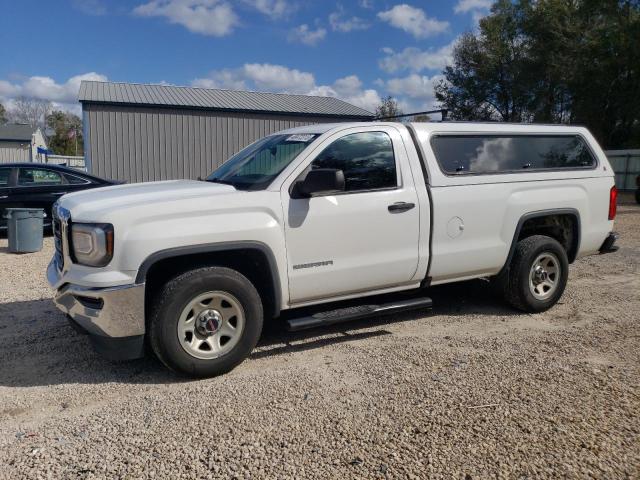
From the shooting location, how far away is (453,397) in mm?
3676

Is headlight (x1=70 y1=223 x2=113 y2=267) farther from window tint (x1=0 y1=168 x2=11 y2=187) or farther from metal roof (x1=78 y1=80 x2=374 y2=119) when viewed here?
metal roof (x1=78 y1=80 x2=374 y2=119)

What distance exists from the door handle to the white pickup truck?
0.01 meters

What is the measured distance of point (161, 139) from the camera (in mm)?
19562

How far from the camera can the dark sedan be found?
33.7 ft

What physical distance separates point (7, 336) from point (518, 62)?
33.7 metres

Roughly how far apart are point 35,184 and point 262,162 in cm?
753

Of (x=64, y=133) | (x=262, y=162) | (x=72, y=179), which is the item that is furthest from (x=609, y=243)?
(x=64, y=133)

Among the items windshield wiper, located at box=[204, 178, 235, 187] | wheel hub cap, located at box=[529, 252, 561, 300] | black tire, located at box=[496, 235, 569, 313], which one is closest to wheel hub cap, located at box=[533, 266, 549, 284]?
wheel hub cap, located at box=[529, 252, 561, 300]

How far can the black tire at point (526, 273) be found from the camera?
219 inches

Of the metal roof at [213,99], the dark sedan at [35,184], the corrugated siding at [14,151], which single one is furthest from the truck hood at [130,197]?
the corrugated siding at [14,151]

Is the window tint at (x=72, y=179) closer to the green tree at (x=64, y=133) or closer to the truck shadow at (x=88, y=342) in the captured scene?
the truck shadow at (x=88, y=342)

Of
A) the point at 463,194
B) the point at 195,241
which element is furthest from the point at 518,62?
the point at 195,241

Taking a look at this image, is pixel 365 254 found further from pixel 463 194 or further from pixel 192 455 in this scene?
pixel 192 455

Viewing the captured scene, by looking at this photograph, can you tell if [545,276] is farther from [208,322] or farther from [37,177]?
[37,177]
